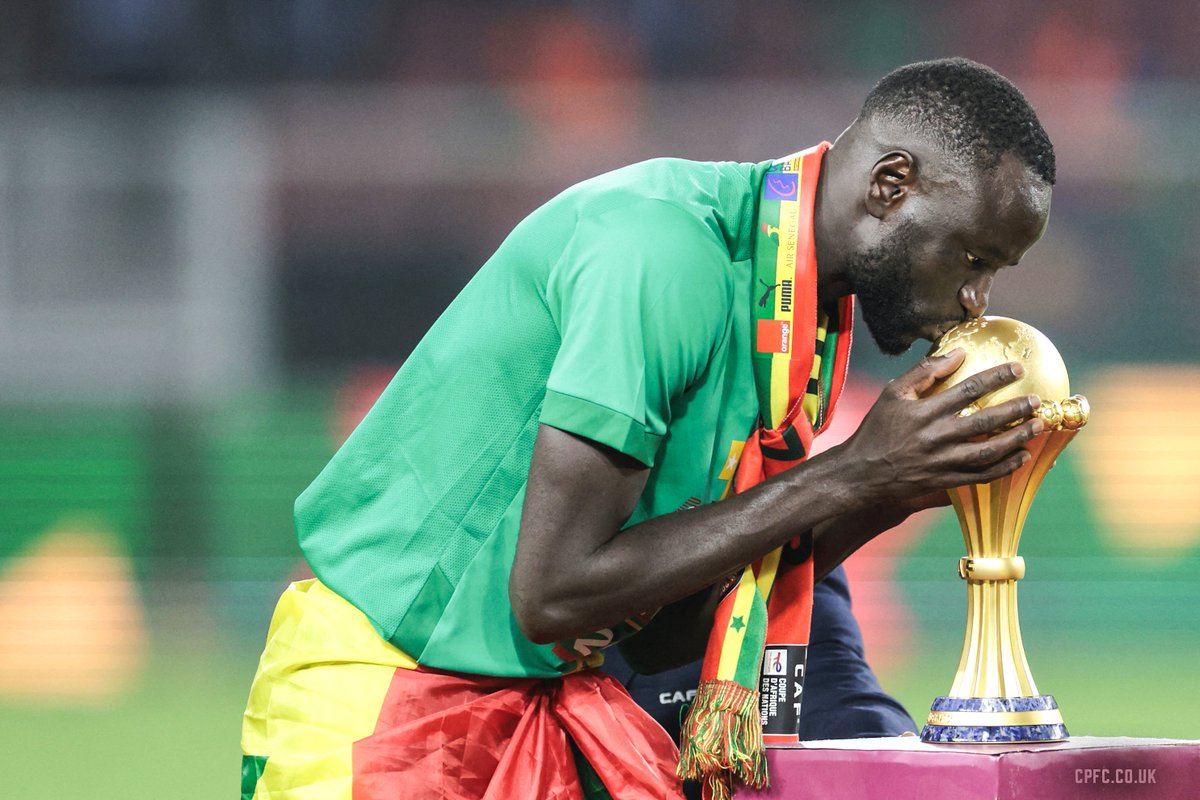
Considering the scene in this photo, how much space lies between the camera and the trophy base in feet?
5.63

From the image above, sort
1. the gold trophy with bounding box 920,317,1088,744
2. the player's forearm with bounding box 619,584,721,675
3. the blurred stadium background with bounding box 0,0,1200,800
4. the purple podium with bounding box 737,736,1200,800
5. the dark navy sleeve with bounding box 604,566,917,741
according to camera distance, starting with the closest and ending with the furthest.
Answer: the purple podium with bounding box 737,736,1200,800 → the gold trophy with bounding box 920,317,1088,744 → the player's forearm with bounding box 619,584,721,675 → the dark navy sleeve with bounding box 604,566,917,741 → the blurred stadium background with bounding box 0,0,1200,800

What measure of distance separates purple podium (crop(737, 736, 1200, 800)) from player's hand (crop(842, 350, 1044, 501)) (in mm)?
295

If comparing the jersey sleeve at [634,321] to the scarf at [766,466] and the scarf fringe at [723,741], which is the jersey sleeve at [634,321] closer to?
the scarf at [766,466]

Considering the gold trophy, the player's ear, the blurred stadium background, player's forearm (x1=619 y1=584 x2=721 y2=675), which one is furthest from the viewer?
the blurred stadium background

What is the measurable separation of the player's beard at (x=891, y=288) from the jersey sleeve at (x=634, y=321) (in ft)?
0.79

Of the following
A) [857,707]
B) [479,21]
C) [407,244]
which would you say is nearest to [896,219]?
[857,707]

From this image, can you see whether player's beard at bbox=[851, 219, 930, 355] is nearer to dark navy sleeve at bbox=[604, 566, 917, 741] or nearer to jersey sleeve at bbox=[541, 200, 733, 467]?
jersey sleeve at bbox=[541, 200, 733, 467]

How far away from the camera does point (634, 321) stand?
1.64 meters

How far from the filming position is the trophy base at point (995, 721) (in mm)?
1716

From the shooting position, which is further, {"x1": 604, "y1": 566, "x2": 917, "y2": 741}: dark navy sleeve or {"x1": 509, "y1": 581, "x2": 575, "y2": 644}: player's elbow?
{"x1": 604, "y1": 566, "x2": 917, "y2": 741}: dark navy sleeve

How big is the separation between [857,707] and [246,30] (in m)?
6.94

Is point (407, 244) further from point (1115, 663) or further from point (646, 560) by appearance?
point (646, 560)

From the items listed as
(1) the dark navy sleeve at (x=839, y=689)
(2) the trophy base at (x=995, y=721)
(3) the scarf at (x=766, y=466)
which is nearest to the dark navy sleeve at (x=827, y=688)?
(1) the dark navy sleeve at (x=839, y=689)
